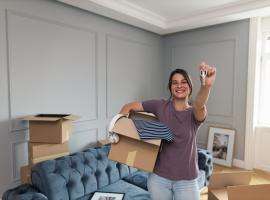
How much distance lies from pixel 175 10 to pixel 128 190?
2817 mm

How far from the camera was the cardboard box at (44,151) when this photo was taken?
7.55 ft

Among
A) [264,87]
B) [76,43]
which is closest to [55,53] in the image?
[76,43]

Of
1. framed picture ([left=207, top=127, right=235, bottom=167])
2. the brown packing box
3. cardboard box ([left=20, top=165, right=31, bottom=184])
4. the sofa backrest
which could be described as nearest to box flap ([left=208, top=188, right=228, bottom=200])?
the brown packing box

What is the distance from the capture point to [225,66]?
13.1 ft

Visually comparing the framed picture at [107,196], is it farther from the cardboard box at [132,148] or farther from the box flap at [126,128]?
the box flap at [126,128]

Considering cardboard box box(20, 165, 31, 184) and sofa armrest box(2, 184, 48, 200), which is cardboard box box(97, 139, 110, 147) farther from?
sofa armrest box(2, 184, 48, 200)

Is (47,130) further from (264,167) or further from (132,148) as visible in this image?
(264,167)

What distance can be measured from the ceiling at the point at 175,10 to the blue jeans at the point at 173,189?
2.40 m

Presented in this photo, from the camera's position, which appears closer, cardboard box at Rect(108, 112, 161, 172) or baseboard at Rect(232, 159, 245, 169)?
cardboard box at Rect(108, 112, 161, 172)

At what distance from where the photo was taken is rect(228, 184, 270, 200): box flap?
4.67 ft

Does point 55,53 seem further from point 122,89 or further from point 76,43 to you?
point 122,89

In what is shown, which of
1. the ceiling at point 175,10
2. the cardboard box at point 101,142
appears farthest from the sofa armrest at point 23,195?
the ceiling at point 175,10

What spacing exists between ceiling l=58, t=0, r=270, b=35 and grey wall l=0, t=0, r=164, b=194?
285 millimetres

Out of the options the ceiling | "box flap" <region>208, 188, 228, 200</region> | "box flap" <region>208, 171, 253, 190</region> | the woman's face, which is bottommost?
"box flap" <region>208, 188, 228, 200</region>
